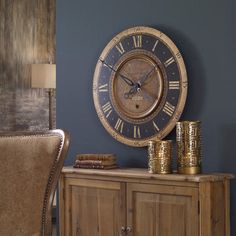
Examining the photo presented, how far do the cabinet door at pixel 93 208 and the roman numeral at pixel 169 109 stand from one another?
21.1 inches

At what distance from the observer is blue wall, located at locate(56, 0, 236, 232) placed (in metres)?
3.27

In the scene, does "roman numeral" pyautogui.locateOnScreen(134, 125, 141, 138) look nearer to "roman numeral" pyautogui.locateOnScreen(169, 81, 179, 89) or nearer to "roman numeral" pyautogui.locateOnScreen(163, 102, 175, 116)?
"roman numeral" pyautogui.locateOnScreen(163, 102, 175, 116)

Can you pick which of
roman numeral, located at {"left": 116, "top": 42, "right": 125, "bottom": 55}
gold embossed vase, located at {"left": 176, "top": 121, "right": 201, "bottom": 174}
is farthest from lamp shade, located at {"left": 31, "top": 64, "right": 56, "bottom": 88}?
gold embossed vase, located at {"left": 176, "top": 121, "right": 201, "bottom": 174}

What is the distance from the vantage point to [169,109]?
3443 millimetres

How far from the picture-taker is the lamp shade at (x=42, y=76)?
6059 millimetres

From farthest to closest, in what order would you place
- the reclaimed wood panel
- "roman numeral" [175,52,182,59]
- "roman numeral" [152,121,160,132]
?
the reclaimed wood panel → "roman numeral" [152,121,160,132] → "roman numeral" [175,52,182,59]

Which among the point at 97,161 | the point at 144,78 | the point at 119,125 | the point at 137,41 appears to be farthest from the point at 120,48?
the point at 97,161

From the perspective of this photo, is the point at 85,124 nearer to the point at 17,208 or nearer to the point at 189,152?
the point at 189,152

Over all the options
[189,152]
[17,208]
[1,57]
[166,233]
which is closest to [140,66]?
[189,152]

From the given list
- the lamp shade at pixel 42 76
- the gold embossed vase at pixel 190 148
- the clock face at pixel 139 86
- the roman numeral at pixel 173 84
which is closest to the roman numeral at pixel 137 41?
the clock face at pixel 139 86

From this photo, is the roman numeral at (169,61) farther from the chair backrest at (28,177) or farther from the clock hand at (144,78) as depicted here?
the chair backrest at (28,177)

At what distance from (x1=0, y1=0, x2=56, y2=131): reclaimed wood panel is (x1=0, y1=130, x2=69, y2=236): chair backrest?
167 inches

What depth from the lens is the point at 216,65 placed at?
3314 mm

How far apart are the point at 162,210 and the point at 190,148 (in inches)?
15.1
